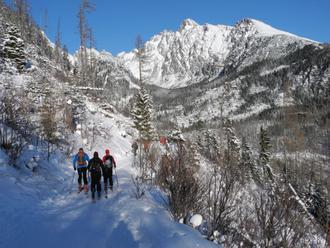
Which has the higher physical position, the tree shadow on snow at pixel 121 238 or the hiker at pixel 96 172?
the hiker at pixel 96 172

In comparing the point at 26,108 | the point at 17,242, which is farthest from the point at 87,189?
the point at 26,108

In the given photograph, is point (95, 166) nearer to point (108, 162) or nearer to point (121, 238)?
point (108, 162)

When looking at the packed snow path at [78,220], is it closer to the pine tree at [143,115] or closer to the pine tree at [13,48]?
the pine tree at [13,48]

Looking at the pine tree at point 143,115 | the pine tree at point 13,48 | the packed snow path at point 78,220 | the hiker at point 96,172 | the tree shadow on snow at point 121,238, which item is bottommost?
the tree shadow on snow at point 121,238

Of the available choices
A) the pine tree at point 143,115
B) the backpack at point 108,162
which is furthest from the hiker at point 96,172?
the pine tree at point 143,115

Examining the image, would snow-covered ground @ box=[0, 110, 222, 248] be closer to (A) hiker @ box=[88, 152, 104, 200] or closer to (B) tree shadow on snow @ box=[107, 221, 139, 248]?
(B) tree shadow on snow @ box=[107, 221, 139, 248]

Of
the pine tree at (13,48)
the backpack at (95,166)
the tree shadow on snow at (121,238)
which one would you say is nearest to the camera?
the tree shadow on snow at (121,238)

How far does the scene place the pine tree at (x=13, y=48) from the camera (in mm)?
22625

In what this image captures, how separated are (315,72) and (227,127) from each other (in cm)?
16291

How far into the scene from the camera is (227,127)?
133 ft

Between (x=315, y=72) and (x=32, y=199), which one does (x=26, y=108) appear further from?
(x=315, y=72)

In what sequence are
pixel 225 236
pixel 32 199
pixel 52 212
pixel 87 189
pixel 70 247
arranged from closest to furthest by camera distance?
pixel 70 247 → pixel 225 236 → pixel 52 212 → pixel 32 199 → pixel 87 189

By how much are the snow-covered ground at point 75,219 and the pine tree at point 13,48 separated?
17106 millimetres

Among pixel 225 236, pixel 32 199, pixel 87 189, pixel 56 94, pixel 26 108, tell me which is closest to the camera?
pixel 225 236
